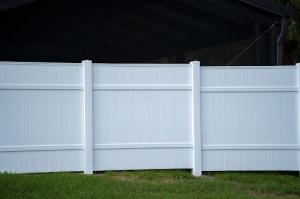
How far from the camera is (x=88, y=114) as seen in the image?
26.8 ft

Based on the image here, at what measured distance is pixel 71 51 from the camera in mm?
13680

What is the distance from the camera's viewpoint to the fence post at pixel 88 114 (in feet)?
26.8

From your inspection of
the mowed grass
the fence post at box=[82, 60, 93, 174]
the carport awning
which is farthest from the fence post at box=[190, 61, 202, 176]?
the carport awning

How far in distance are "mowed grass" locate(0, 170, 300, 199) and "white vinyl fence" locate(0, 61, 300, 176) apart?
0.21 metres

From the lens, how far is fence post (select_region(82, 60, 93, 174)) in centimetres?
816

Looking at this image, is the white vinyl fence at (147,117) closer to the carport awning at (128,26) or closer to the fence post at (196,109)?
the fence post at (196,109)

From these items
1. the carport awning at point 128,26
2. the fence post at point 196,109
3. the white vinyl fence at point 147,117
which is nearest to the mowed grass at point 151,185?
the white vinyl fence at point 147,117

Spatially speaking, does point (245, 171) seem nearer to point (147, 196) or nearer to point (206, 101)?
point (206, 101)

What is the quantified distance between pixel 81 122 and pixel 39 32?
14.2ft

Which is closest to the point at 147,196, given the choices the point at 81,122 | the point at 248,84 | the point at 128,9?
the point at 81,122

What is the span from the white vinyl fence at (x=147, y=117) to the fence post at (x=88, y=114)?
0.05 feet

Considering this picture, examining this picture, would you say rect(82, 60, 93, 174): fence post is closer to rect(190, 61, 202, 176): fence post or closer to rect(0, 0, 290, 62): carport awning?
rect(190, 61, 202, 176): fence post

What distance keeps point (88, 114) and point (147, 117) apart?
2.93 ft

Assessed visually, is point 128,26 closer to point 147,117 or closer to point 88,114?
point 147,117
